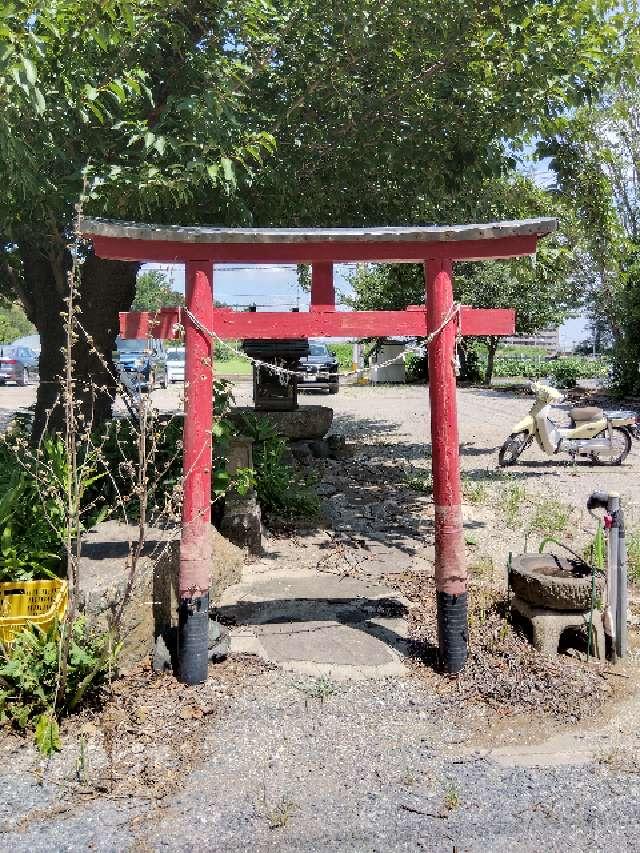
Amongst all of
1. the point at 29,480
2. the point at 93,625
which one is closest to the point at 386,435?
the point at 29,480

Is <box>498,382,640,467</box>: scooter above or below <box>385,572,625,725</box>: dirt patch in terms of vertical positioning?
above

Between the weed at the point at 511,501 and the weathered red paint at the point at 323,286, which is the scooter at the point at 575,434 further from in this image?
the weathered red paint at the point at 323,286

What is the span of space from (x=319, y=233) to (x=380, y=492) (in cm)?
598

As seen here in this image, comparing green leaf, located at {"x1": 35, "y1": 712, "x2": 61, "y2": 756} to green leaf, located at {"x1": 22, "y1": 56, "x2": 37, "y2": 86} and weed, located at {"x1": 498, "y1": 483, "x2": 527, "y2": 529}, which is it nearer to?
green leaf, located at {"x1": 22, "y1": 56, "x2": 37, "y2": 86}

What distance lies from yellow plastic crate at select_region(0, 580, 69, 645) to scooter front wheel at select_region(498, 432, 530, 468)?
8.34 meters

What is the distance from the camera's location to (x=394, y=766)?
12.3 feet

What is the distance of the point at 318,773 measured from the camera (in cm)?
368

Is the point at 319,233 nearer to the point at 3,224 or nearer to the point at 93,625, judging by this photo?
the point at 93,625

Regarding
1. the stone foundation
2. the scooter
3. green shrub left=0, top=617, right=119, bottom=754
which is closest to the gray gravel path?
green shrub left=0, top=617, right=119, bottom=754

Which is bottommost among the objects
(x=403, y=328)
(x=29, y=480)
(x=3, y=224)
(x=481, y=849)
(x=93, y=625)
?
(x=481, y=849)

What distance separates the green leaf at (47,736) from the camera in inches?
151

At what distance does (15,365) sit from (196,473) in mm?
28821

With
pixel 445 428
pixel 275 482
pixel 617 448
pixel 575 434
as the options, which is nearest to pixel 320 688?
pixel 445 428

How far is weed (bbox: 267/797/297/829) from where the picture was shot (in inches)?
128
